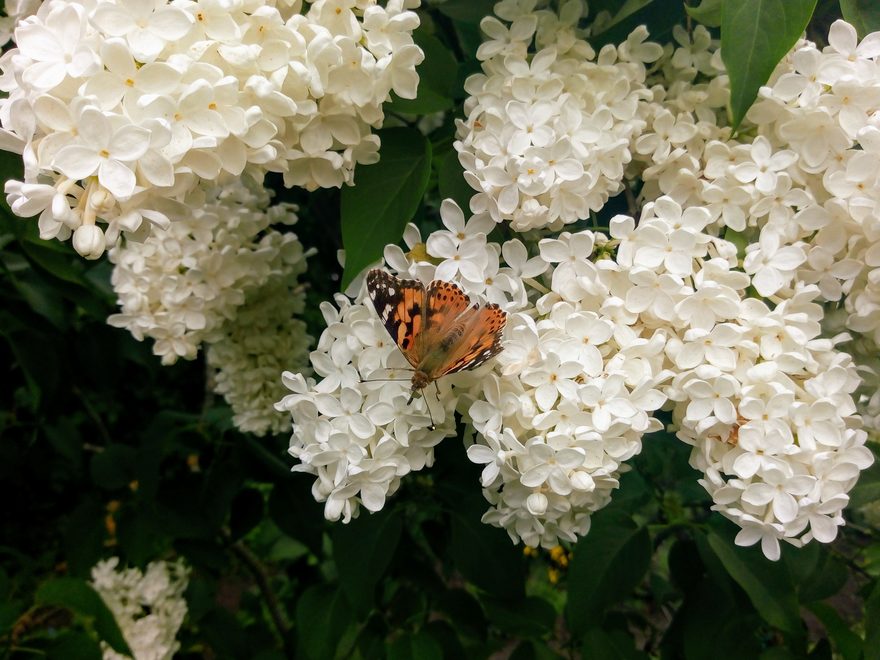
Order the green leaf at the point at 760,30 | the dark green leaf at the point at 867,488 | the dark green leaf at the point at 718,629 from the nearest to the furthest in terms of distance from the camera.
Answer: the green leaf at the point at 760,30 < the dark green leaf at the point at 867,488 < the dark green leaf at the point at 718,629

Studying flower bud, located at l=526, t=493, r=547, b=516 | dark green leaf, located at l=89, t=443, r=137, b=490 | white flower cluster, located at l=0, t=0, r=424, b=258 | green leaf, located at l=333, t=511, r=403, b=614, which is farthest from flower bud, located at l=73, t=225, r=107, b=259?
dark green leaf, located at l=89, t=443, r=137, b=490

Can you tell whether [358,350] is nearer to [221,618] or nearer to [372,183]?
[372,183]

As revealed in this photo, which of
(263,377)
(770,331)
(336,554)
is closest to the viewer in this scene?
(770,331)

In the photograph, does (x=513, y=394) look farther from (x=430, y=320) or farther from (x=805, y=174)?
(x=805, y=174)

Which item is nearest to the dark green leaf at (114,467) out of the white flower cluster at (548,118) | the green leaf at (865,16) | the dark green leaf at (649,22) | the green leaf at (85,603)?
the green leaf at (85,603)

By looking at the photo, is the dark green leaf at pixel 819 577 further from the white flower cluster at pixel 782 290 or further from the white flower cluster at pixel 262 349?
the white flower cluster at pixel 262 349

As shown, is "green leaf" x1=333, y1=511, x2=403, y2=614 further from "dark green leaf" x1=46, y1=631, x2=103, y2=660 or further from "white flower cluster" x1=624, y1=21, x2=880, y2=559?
"white flower cluster" x1=624, y1=21, x2=880, y2=559

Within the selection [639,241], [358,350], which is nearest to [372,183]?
[358,350]
